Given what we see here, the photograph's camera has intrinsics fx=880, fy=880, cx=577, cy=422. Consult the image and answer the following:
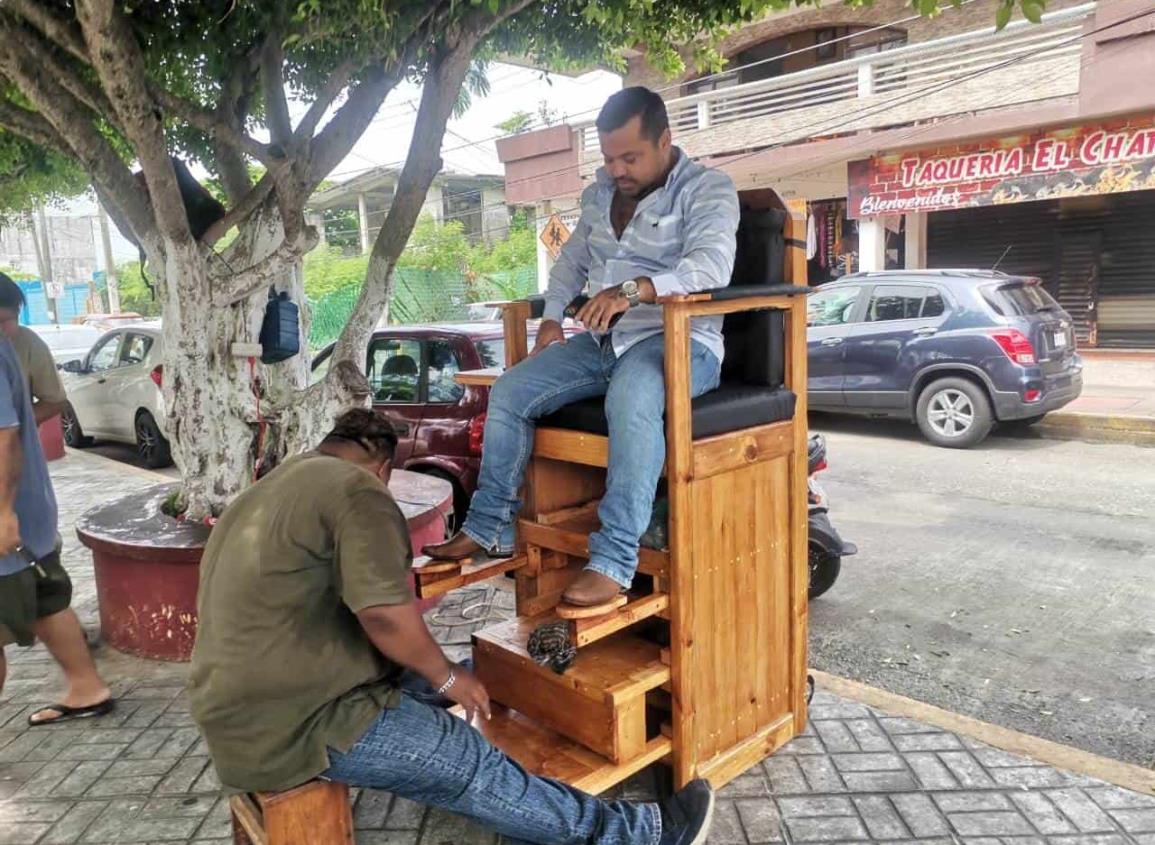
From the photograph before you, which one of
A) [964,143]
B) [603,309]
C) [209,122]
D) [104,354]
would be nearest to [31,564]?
[209,122]

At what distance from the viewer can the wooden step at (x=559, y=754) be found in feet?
8.64

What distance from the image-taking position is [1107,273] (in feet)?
46.6

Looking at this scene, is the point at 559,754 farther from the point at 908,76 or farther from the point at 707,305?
the point at 908,76

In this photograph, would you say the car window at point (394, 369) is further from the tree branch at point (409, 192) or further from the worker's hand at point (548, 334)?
the worker's hand at point (548, 334)

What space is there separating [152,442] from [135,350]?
1.21 meters

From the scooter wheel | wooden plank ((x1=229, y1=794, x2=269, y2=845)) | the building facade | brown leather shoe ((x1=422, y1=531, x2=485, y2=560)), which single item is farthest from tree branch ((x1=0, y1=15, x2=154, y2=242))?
the building facade

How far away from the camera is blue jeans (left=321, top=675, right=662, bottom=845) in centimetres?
229

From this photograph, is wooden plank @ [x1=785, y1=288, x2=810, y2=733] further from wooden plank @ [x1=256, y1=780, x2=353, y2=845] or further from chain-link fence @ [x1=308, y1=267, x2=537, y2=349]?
chain-link fence @ [x1=308, y1=267, x2=537, y2=349]

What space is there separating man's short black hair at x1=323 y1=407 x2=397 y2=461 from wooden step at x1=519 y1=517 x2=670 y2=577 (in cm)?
73

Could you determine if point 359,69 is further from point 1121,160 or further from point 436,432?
point 1121,160

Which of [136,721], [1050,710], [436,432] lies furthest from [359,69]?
[1050,710]

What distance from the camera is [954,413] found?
9008 mm

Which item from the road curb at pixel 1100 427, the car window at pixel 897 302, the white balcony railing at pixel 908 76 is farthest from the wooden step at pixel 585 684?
the white balcony railing at pixel 908 76

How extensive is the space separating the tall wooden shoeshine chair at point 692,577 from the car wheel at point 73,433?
989cm
